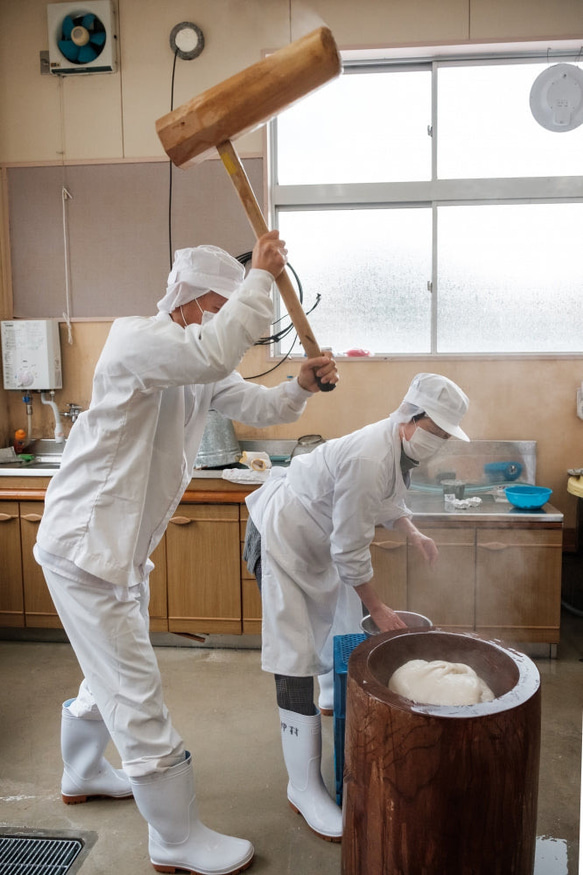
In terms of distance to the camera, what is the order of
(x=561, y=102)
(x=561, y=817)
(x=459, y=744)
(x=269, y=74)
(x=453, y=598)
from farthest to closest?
(x=561, y=102)
(x=453, y=598)
(x=561, y=817)
(x=269, y=74)
(x=459, y=744)

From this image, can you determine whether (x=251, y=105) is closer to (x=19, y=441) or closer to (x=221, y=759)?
(x=221, y=759)

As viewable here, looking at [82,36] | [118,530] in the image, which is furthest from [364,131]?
[118,530]

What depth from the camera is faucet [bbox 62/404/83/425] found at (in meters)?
3.73

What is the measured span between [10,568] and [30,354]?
1.20m

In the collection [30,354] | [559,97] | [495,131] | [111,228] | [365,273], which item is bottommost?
[30,354]

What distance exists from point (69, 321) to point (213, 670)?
2120mm

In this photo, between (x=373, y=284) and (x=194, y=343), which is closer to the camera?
(x=194, y=343)

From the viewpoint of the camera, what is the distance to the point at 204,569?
122 inches

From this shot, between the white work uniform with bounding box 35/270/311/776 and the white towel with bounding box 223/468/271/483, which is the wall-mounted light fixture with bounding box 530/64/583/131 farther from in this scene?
the white work uniform with bounding box 35/270/311/776

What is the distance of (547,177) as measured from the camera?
3420 mm

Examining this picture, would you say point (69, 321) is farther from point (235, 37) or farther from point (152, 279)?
point (235, 37)

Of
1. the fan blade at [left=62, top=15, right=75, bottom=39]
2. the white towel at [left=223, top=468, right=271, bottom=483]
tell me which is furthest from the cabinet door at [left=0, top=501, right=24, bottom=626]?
the fan blade at [left=62, top=15, right=75, bottom=39]

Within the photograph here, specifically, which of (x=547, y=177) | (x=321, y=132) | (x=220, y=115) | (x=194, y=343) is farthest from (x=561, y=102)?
(x=194, y=343)

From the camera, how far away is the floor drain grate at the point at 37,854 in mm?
1790
